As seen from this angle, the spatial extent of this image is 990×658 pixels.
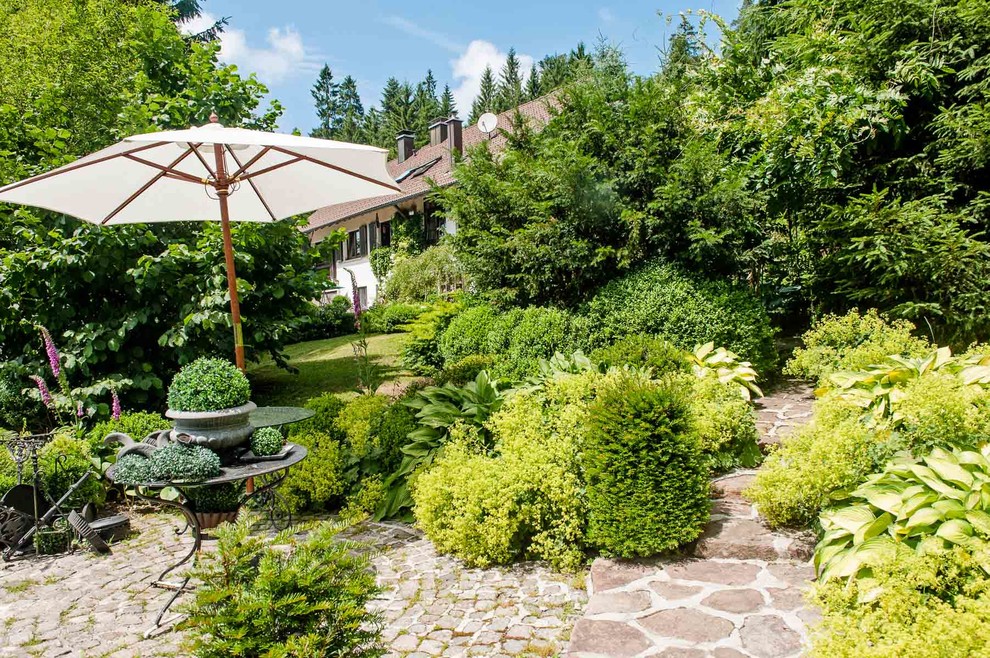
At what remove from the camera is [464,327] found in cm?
868

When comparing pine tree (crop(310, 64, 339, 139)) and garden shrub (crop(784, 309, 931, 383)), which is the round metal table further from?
pine tree (crop(310, 64, 339, 139))

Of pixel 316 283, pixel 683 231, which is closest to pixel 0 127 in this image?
pixel 316 283

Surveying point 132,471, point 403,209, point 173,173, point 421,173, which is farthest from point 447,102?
point 132,471

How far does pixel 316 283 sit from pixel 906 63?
7822 millimetres

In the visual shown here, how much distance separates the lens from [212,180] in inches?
194

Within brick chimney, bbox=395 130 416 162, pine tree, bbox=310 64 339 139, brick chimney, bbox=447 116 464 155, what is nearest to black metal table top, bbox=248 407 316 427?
brick chimney, bbox=447 116 464 155

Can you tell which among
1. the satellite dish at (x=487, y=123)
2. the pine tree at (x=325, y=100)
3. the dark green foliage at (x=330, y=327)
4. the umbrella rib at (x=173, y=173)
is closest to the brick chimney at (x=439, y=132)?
the dark green foliage at (x=330, y=327)

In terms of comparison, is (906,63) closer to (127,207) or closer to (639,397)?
(639,397)

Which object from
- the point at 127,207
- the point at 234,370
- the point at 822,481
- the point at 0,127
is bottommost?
the point at 822,481

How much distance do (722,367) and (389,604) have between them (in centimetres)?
397

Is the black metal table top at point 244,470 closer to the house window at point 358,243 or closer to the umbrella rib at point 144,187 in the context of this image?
the umbrella rib at point 144,187

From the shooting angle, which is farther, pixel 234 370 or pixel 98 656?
pixel 234 370

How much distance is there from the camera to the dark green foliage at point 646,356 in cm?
580

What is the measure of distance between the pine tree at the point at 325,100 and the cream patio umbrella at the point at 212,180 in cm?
7242
